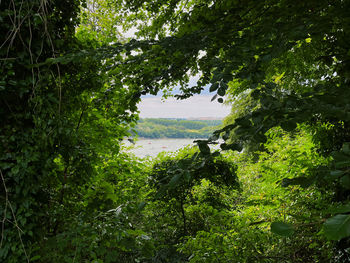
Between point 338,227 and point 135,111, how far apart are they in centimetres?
170

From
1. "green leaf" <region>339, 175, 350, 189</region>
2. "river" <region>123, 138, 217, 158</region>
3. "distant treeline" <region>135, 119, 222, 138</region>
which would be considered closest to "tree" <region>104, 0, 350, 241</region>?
"green leaf" <region>339, 175, 350, 189</region>

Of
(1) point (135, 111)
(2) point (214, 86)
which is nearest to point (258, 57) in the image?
(2) point (214, 86)

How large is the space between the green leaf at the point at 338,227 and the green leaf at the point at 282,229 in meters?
0.10

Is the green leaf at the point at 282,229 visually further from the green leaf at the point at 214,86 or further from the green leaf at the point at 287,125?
the green leaf at the point at 214,86

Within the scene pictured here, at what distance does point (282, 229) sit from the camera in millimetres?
564

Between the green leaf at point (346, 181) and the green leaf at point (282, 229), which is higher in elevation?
the green leaf at point (346, 181)

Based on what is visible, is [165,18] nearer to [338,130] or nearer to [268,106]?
[268,106]

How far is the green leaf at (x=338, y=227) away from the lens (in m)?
0.45

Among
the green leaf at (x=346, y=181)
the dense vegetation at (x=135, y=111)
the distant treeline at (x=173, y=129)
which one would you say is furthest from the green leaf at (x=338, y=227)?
the distant treeline at (x=173, y=129)

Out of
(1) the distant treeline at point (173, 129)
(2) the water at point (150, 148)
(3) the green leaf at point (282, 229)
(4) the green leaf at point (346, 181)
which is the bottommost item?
(2) the water at point (150, 148)

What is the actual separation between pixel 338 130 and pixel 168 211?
10.0ft

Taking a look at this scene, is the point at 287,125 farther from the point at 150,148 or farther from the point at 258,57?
the point at 150,148

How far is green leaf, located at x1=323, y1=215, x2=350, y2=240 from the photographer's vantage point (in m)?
0.45

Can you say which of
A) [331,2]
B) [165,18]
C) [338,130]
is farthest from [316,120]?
[165,18]
